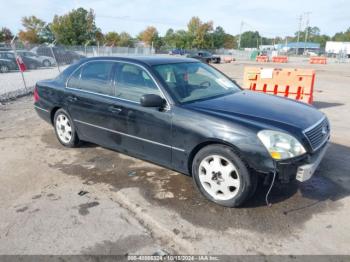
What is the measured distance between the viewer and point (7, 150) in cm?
551

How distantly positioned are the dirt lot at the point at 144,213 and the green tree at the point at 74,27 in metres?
53.5

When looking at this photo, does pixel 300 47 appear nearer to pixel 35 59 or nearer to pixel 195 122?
pixel 35 59

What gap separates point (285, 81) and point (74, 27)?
5202 cm

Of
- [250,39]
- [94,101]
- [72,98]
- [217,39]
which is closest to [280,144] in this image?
[94,101]

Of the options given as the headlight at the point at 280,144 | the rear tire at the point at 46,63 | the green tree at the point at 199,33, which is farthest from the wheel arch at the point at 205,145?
the green tree at the point at 199,33

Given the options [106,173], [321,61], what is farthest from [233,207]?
[321,61]

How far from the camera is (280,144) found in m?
3.27

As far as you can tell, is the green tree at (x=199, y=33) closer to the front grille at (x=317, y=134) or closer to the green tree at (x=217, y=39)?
the green tree at (x=217, y=39)

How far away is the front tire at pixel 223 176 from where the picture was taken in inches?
134

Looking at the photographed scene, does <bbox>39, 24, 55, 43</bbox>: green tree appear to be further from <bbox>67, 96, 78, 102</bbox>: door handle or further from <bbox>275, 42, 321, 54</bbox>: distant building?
<bbox>275, 42, 321, 54</bbox>: distant building

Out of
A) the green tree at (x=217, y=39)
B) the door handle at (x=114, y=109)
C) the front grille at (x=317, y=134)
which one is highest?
the green tree at (x=217, y=39)

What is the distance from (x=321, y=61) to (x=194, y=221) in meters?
47.3

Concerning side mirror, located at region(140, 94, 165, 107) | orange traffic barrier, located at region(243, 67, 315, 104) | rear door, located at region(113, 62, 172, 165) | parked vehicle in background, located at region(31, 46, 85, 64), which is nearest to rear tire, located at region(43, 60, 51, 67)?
parked vehicle in background, located at region(31, 46, 85, 64)

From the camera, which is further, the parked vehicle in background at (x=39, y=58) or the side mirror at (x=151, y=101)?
the parked vehicle in background at (x=39, y=58)
